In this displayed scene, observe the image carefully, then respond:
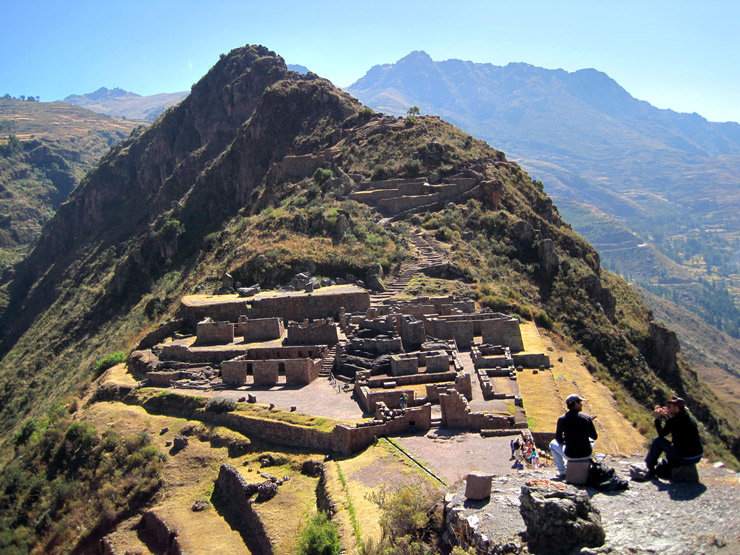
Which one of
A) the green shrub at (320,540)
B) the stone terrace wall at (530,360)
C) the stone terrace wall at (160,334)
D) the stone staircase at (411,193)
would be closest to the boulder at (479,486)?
the green shrub at (320,540)

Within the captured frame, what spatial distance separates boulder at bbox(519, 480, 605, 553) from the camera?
8.10 meters

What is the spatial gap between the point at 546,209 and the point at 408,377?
38652mm

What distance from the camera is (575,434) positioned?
9.41 metres

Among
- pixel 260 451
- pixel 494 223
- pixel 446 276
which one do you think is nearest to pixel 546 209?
pixel 494 223

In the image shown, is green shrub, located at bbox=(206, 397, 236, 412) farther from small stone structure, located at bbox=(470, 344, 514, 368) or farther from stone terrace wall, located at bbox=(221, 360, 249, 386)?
small stone structure, located at bbox=(470, 344, 514, 368)

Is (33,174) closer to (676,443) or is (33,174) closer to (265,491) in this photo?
(265,491)

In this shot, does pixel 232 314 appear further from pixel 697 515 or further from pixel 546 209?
pixel 546 209

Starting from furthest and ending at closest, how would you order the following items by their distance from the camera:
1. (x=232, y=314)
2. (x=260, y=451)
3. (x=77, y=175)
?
1. (x=77, y=175)
2. (x=232, y=314)
3. (x=260, y=451)

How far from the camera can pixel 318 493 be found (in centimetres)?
1670

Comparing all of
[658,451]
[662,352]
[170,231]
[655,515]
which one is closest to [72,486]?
[658,451]

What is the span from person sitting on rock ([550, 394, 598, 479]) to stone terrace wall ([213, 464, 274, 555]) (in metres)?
8.13

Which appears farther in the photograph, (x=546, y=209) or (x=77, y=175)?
(x=77, y=175)

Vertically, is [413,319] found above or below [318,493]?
above

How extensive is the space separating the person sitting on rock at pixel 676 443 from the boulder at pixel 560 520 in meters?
1.37
